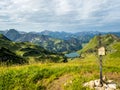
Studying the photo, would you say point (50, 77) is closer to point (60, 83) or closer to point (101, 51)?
point (60, 83)

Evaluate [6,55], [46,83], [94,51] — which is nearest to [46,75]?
[46,83]

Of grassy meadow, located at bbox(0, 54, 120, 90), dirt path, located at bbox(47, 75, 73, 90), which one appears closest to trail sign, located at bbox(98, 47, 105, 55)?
grassy meadow, located at bbox(0, 54, 120, 90)

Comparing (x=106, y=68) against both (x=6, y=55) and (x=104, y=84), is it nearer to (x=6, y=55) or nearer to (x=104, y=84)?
(x=104, y=84)

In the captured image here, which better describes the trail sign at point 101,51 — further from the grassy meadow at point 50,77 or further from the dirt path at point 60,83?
the dirt path at point 60,83

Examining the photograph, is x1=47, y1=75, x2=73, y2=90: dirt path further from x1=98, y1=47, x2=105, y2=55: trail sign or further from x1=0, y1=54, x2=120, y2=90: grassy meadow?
x1=98, y1=47, x2=105, y2=55: trail sign

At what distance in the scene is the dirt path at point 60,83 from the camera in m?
16.8

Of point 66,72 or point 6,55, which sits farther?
point 6,55

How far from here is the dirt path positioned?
16.8 m

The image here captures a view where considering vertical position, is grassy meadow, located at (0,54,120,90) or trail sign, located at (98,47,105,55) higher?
trail sign, located at (98,47,105,55)

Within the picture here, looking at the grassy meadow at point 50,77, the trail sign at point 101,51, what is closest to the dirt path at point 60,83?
the grassy meadow at point 50,77

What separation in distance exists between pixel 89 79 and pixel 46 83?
3.31m

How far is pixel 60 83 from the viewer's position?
57.0ft

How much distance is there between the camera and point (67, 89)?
15.8 metres

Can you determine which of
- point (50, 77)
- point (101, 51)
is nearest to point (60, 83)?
point (50, 77)
